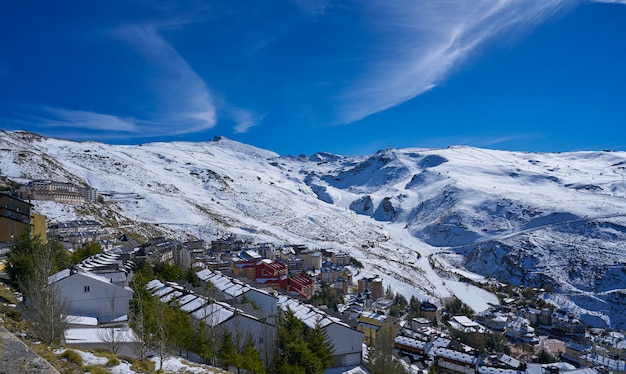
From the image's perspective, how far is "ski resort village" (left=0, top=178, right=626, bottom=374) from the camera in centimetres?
1952

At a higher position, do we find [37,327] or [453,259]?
[37,327]

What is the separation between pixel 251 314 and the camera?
26.1 m

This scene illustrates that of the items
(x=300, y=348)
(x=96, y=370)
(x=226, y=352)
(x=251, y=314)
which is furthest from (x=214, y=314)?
(x=96, y=370)

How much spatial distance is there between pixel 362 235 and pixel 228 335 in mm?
116543

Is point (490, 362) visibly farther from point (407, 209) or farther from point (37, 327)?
point (407, 209)

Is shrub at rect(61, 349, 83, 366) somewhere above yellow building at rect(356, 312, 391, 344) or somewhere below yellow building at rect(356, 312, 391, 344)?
above

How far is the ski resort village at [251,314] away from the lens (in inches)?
768

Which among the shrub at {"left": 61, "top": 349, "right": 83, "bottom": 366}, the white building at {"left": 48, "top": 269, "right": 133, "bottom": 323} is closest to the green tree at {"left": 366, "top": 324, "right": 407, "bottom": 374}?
the white building at {"left": 48, "top": 269, "right": 133, "bottom": 323}

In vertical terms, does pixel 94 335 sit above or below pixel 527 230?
below

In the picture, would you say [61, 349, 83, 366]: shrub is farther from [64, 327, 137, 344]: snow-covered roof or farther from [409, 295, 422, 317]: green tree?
[409, 295, 422, 317]: green tree

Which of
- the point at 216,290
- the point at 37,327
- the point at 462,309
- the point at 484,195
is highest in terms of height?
the point at 484,195

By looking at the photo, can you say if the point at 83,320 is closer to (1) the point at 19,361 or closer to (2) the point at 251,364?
(2) the point at 251,364

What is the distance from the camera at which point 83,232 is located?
202ft

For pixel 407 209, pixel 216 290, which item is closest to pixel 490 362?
pixel 216 290
